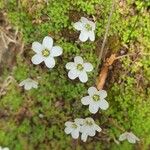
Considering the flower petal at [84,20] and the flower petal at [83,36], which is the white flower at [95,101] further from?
the flower petal at [84,20]

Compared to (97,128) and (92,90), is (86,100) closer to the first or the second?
(92,90)

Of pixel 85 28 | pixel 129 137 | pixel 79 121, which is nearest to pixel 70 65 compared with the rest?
pixel 85 28

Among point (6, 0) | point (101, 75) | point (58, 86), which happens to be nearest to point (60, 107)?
point (58, 86)

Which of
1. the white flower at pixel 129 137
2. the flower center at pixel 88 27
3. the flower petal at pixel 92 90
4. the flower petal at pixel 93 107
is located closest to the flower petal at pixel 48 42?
the flower center at pixel 88 27

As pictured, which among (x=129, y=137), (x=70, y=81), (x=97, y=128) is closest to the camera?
(x=97, y=128)

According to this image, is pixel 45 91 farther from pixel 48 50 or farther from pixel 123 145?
pixel 123 145

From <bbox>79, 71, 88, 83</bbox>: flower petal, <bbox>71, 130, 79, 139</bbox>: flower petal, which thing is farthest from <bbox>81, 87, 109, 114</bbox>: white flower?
<bbox>71, 130, 79, 139</bbox>: flower petal

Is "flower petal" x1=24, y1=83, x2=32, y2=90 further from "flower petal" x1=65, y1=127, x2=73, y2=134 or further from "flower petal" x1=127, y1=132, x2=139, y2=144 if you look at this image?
"flower petal" x1=127, y1=132, x2=139, y2=144
